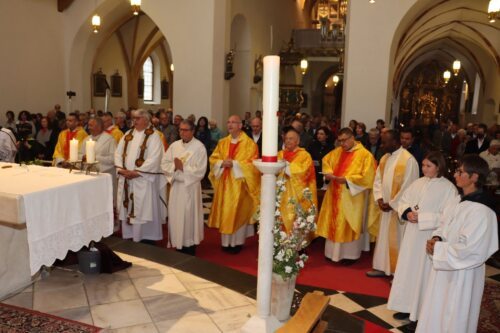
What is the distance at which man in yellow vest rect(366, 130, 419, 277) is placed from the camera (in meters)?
5.20

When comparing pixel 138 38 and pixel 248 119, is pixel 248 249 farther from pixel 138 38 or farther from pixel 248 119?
pixel 138 38

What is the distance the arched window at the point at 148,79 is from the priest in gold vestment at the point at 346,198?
17198 mm

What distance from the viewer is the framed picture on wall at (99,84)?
17312mm

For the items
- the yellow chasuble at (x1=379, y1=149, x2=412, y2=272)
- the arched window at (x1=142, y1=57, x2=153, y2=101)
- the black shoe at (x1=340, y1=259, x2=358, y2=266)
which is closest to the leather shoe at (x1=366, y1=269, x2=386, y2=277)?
the yellow chasuble at (x1=379, y1=149, x2=412, y2=272)

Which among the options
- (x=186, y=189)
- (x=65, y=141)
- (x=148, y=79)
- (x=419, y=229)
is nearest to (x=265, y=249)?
(x=419, y=229)

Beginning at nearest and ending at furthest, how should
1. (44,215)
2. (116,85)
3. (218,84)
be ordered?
(44,215) < (218,84) < (116,85)

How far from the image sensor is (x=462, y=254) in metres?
3.21

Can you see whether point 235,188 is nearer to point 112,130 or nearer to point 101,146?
point 101,146

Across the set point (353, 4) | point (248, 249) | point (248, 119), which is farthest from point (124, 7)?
point (248, 249)

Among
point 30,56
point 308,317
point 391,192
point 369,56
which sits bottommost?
point 308,317

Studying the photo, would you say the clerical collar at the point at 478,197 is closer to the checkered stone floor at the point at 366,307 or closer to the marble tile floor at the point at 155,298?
the marble tile floor at the point at 155,298

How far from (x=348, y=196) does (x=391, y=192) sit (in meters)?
0.71

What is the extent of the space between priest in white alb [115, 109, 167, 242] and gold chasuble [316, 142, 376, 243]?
7.42ft

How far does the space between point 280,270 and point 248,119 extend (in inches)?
396
